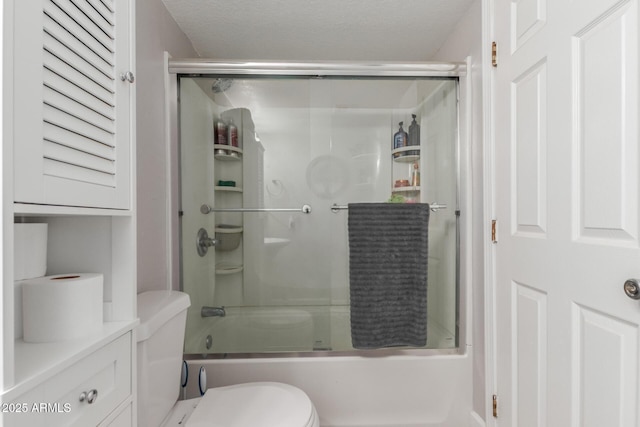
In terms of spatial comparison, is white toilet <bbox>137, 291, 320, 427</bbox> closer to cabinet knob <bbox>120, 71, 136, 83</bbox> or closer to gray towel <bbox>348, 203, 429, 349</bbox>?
gray towel <bbox>348, 203, 429, 349</bbox>

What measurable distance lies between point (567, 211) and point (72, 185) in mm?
1264

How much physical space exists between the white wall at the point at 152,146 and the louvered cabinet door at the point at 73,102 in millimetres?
653

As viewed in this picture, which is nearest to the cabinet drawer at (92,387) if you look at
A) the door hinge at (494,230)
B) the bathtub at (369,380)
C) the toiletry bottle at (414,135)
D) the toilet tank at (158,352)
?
the toilet tank at (158,352)

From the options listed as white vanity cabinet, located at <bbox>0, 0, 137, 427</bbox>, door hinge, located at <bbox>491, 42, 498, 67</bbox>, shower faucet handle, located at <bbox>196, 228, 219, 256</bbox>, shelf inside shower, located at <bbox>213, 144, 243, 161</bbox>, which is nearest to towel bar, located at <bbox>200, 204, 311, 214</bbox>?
shower faucet handle, located at <bbox>196, 228, 219, 256</bbox>

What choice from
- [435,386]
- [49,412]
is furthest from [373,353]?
[49,412]

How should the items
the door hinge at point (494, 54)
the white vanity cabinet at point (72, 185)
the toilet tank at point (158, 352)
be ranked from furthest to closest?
the door hinge at point (494, 54), the toilet tank at point (158, 352), the white vanity cabinet at point (72, 185)

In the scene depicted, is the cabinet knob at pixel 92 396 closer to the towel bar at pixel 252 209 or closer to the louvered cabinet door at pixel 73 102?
the louvered cabinet door at pixel 73 102

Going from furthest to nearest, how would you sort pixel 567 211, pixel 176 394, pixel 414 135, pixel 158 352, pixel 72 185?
1. pixel 414 135
2. pixel 176 394
3. pixel 158 352
4. pixel 567 211
5. pixel 72 185

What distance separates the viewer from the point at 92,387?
2.18ft

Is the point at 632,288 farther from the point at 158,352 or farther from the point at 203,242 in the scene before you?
the point at 203,242

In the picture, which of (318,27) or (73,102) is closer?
(73,102)

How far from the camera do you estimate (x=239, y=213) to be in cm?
183

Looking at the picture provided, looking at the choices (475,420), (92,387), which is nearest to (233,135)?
(92,387)

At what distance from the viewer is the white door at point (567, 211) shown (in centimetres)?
78
